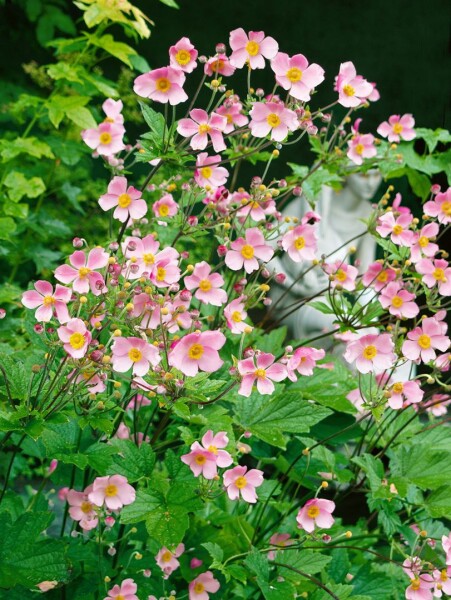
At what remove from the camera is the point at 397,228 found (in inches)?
55.4

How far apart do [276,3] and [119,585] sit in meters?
3.92

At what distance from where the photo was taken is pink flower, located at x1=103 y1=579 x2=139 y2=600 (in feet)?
3.93

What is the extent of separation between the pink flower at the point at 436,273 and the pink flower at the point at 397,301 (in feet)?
0.16

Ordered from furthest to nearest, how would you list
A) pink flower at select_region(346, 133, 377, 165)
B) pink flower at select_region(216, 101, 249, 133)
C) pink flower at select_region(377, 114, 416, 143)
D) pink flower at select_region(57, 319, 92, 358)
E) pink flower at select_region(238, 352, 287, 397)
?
pink flower at select_region(377, 114, 416, 143)
pink flower at select_region(346, 133, 377, 165)
pink flower at select_region(216, 101, 249, 133)
pink flower at select_region(238, 352, 287, 397)
pink flower at select_region(57, 319, 92, 358)

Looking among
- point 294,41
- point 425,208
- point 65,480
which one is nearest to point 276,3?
point 294,41

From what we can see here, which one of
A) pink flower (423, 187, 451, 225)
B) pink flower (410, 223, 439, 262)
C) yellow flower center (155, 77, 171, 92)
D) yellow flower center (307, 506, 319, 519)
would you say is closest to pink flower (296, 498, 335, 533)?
yellow flower center (307, 506, 319, 519)

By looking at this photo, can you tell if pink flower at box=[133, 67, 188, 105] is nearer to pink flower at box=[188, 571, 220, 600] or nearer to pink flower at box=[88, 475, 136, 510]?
pink flower at box=[88, 475, 136, 510]

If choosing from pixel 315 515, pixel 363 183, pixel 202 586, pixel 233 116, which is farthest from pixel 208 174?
pixel 363 183

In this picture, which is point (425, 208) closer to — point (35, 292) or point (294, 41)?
point (35, 292)

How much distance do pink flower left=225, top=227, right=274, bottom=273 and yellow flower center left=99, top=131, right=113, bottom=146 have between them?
0.78ft

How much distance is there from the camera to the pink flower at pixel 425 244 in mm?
1398

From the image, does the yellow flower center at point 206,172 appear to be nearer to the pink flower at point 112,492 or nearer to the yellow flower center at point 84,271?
the yellow flower center at point 84,271

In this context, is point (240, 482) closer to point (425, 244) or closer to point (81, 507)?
point (81, 507)

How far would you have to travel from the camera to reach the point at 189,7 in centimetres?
468
